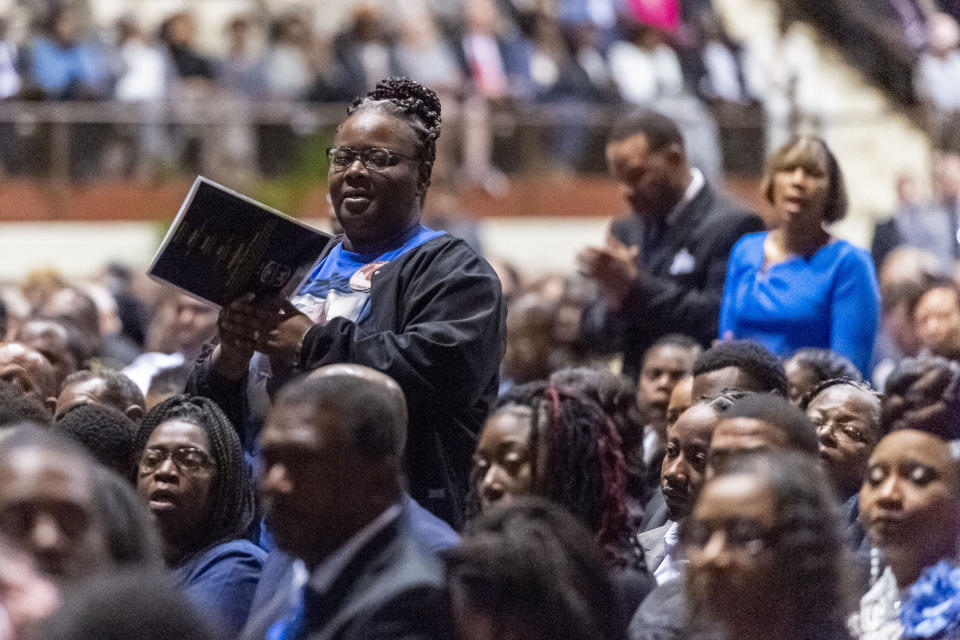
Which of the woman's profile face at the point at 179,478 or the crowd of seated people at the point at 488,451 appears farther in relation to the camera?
the woman's profile face at the point at 179,478

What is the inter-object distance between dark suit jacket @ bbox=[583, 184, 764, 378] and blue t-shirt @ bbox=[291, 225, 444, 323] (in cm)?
202

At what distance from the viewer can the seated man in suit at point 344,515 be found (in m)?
3.27

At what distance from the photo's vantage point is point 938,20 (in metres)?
13.3

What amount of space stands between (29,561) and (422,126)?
78.2 inches

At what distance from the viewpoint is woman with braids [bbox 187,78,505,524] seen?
4.33 m

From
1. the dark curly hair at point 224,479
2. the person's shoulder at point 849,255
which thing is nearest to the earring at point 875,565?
the dark curly hair at point 224,479

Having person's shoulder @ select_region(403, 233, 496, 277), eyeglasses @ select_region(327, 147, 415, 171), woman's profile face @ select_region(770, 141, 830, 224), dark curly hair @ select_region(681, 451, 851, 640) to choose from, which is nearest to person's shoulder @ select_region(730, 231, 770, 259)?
woman's profile face @ select_region(770, 141, 830, 224)

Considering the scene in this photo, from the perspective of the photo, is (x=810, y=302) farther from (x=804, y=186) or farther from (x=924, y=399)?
(x=924, y=399)

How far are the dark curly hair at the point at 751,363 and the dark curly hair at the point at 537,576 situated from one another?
2.18m

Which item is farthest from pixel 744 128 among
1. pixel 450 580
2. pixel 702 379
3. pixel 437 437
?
pixel 450 580

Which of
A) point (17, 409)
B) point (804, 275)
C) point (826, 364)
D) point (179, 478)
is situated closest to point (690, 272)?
point (804, 275)

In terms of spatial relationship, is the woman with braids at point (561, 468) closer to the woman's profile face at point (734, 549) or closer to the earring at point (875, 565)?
the earring at point (875, 565)

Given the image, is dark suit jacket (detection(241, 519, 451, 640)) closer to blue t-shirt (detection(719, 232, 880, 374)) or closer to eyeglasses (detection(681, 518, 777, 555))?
eyeglasses (detection(681, 518, 777, 555))

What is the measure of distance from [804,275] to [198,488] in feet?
8.48
